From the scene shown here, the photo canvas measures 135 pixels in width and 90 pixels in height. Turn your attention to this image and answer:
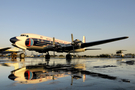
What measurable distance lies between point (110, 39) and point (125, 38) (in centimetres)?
310

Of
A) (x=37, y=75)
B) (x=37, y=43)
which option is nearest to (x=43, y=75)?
(x=37, y=75)

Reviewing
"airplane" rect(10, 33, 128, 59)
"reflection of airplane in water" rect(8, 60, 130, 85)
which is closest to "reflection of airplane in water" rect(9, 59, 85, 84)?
"reflection of airplane in water" rect(8, 60, 130, 85)

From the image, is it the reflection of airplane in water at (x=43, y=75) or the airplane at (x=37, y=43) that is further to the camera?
the airplane at (x=37, y=43)

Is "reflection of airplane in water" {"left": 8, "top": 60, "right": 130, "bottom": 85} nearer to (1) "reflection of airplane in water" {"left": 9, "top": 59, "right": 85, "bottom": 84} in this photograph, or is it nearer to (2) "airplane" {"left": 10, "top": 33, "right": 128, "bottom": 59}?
(1) "reflection of airplane in water" {"left": 9, "top": 59, "right": 85, "bottom": 84}

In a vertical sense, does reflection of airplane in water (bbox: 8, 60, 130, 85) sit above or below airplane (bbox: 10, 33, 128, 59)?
below

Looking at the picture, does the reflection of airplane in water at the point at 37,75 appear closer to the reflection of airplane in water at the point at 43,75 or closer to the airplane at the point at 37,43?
the reflection of airplane in water at the point at 43,75

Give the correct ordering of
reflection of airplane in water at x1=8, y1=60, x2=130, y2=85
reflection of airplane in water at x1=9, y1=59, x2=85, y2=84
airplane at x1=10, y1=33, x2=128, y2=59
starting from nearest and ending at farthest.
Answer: reflection of airplane in water at x1=9, y1=59, x2=85, y2=84
reflection of airplane in water at x1=8, y1=60, x2=130, y2=85
airplane at x1=10, y1=33, x2=128, y2=59

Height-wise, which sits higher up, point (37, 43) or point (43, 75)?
point (37, 43)

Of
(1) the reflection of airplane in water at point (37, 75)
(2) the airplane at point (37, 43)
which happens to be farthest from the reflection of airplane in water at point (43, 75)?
(2) the airplane at point (37, 43)

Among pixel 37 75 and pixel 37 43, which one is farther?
pixel 37 43

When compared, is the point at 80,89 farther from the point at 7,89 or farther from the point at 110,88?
the point at 7,89

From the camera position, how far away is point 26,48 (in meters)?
28.6

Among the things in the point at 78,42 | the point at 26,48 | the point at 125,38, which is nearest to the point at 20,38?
the point at 26,48

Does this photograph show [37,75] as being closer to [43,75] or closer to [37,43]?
[43,75]
